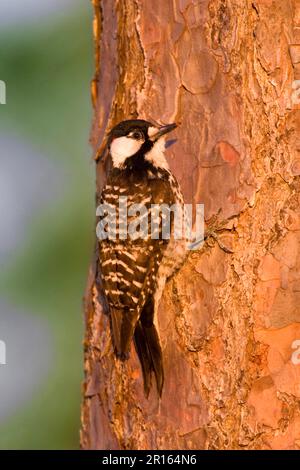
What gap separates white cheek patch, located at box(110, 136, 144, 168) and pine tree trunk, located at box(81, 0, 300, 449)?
0.33 m

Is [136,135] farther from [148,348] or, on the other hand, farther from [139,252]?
[148,348]

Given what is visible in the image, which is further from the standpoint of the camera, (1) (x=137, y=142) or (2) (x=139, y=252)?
(1) (x=137, y=142)

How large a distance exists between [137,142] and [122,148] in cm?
13

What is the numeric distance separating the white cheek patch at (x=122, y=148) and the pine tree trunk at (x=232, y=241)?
327mm

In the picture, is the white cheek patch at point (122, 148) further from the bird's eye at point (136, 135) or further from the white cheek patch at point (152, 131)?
the white cheek patch at point (152, 131)

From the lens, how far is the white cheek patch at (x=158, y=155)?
398 centimetres

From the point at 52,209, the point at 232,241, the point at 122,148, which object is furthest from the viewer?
the point at 52,209

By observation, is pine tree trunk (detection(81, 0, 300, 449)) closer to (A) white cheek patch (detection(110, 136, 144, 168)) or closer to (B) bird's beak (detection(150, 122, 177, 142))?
(B) bird's beak (detection(150, 122, 177, 142))

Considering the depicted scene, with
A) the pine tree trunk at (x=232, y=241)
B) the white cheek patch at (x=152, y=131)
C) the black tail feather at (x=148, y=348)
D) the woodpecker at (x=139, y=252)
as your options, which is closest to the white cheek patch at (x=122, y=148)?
the woodpecker at (x=139, y=252)

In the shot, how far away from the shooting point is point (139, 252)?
3.95 metres

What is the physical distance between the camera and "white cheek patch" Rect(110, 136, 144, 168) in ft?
13.3

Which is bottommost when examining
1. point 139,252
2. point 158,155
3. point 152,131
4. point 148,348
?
point 148,348

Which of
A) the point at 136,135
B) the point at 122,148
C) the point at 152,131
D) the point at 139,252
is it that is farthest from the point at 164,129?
the point at 139,252

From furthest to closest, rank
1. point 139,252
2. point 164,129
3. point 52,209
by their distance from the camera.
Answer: point 52,209
point 139,252
point 164,129
